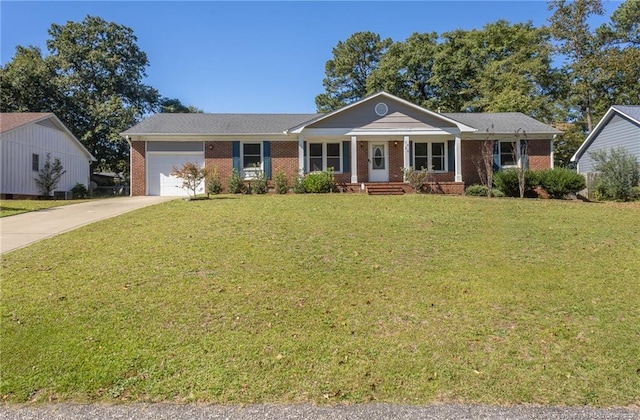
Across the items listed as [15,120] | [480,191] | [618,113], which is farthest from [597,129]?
[15,120]

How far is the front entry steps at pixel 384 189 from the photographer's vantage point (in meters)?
16.7

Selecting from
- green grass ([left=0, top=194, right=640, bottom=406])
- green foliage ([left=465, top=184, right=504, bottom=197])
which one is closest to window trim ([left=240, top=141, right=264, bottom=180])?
green foliage ([left=465, top=184, right=504, bottom=197])

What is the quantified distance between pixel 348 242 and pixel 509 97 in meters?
25.8

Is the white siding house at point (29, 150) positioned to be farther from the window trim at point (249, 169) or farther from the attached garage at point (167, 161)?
the window trim at point (249, 169)

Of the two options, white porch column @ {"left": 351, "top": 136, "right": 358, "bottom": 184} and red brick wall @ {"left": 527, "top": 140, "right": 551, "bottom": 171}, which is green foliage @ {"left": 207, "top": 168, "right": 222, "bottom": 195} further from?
red brick wall @ {"left": 527, "top": 140, "right": 551, "bottom": 171}

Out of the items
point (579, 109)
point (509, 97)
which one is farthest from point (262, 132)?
point (579, 109)

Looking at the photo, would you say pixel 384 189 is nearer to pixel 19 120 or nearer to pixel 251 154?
pixel 251 154

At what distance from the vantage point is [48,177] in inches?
856

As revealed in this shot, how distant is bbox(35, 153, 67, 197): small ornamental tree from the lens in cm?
2158

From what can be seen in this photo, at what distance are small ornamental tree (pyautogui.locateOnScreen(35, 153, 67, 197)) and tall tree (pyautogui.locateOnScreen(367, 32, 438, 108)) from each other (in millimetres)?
24111

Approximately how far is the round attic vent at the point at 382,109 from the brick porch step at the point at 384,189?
345 centimetres

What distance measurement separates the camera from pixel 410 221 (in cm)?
966

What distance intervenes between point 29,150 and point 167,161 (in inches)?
309

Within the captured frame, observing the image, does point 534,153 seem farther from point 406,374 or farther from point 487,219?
point 406,374
